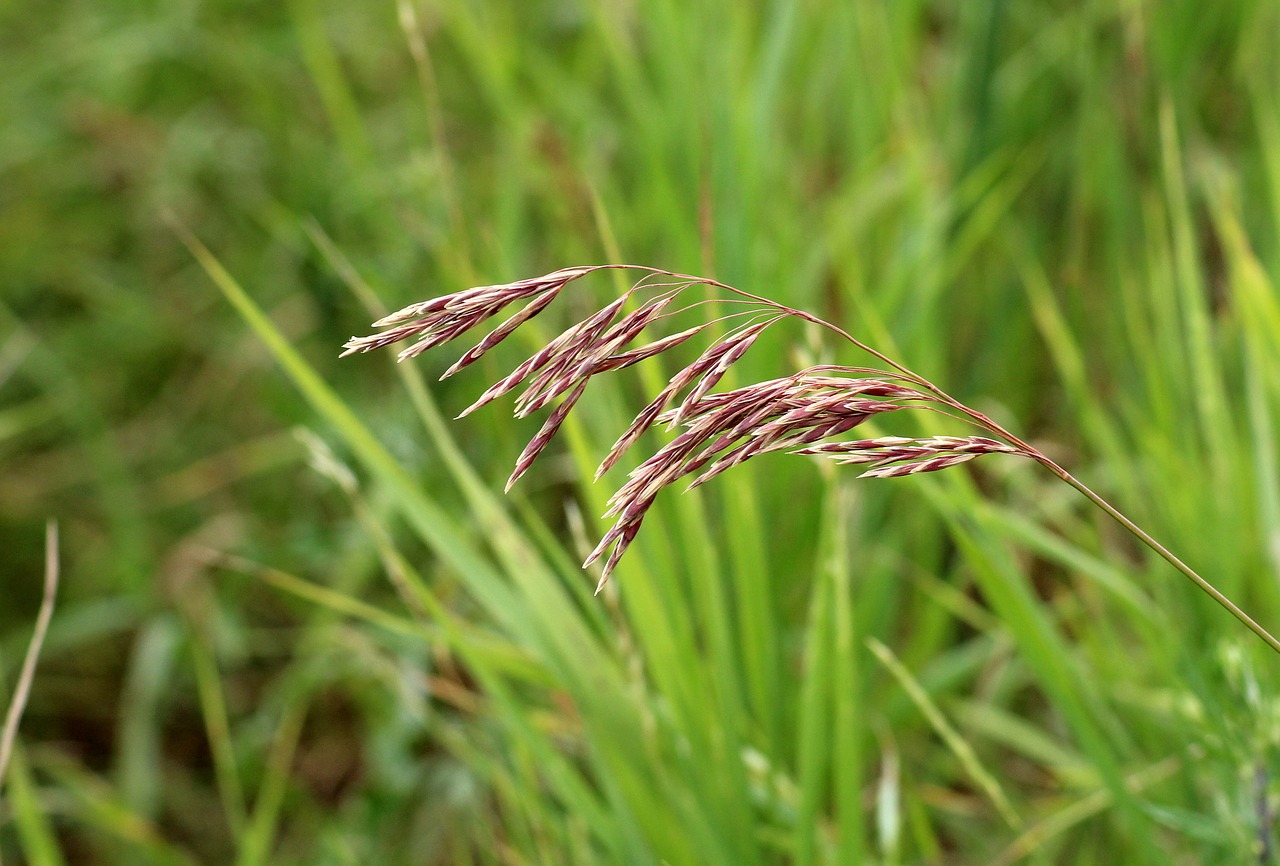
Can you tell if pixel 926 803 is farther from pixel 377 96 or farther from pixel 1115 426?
pixel 377 96

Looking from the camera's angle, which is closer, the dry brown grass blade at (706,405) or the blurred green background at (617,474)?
the dry brown grass blade at (706,405)

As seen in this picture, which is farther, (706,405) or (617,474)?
(617,474)

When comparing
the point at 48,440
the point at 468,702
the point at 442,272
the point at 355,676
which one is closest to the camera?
the point at 468,702

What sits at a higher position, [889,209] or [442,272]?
[442,272]

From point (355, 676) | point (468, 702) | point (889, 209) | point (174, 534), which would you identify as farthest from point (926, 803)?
point (174, 534)

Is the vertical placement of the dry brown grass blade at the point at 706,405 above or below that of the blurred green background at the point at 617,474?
above

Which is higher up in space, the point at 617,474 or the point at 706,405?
the point at 706,405

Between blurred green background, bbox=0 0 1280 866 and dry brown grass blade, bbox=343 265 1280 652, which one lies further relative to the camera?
blurred green background, bbox=0 0 1280 866

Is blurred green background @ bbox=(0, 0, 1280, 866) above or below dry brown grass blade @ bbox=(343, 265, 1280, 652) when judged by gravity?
below
